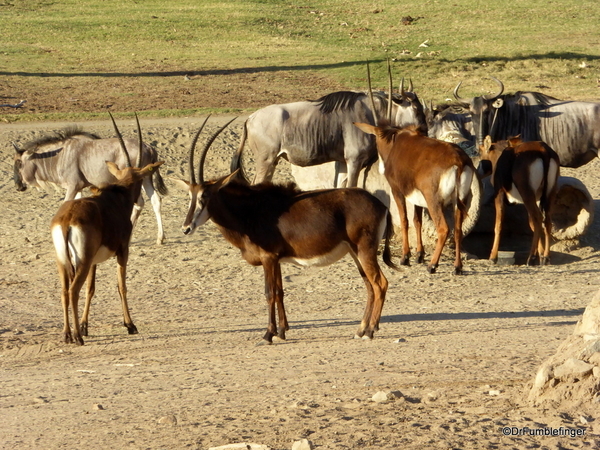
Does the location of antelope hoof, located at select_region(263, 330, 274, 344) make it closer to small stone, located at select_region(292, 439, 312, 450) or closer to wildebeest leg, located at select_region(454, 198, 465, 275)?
small stone, located at select_region(292, 439, 312, 450)

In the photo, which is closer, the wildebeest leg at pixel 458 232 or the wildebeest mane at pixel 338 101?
the wildebeest leg at pixel 458 232

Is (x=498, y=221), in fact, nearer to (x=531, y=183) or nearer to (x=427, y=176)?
(x=531, y=183)

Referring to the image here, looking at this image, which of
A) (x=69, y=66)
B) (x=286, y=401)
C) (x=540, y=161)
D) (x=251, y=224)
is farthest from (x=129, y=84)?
(x=286, y=401)

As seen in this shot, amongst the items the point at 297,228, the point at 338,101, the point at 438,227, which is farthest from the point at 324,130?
the point at 297,228

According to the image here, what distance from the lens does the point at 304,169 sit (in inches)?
622

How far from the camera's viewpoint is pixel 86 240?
877cm

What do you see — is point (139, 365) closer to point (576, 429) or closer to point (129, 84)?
point (576, 429)

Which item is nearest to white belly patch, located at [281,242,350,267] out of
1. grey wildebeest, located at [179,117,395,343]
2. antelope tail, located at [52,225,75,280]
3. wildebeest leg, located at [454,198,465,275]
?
grey wildebeest, located at [179,117,395,343]

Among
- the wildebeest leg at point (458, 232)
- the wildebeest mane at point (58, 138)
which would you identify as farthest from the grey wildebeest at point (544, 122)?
the wildebeest mane at point (58, 138)

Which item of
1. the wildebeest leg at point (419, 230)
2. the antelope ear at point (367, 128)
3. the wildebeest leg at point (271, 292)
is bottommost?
the wildebeest leg at point (419, 230)

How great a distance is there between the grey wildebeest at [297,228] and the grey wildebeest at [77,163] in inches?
197

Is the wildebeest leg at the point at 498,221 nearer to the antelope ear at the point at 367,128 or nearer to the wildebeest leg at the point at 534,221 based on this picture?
the wildebeest leg at the point at 534,221

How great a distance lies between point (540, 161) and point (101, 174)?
6222 millimetres

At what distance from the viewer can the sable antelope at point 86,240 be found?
8.73 meters
